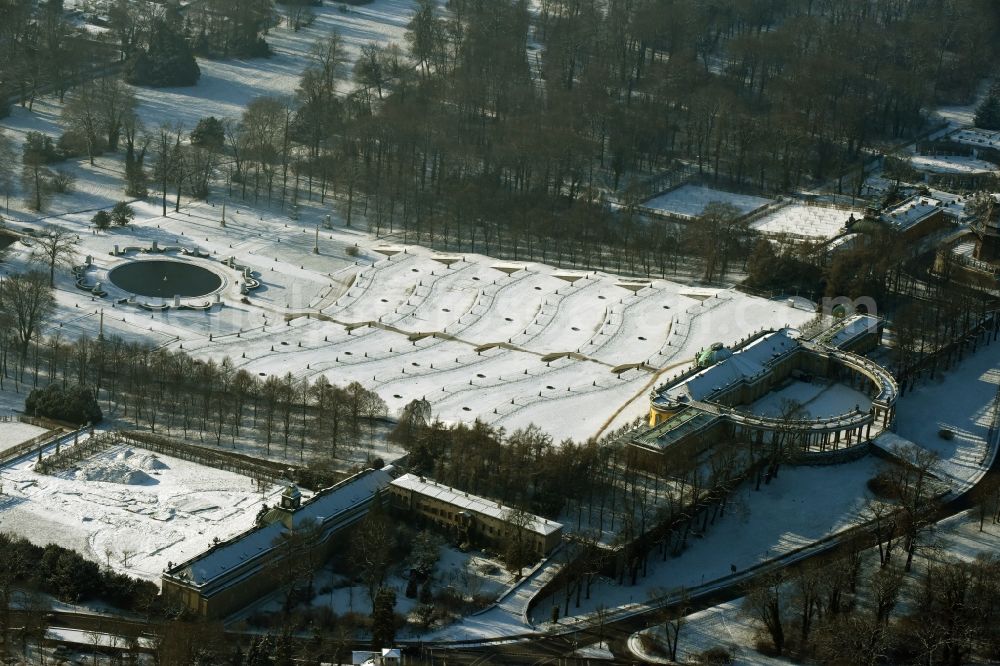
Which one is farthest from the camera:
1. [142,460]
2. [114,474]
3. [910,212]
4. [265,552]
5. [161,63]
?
[161,63]

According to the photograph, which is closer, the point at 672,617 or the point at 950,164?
the point at 672,617

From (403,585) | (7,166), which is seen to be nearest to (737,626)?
(403,585)

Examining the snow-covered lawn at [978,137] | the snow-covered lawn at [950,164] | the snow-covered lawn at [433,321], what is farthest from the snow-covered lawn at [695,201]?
the snow-covered lawn at [978,137]

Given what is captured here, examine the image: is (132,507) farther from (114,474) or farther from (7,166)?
(7,166)

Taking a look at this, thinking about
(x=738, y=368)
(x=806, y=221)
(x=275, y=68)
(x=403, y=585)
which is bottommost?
(x=403, y=585)

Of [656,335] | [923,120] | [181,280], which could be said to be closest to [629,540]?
[656,335]

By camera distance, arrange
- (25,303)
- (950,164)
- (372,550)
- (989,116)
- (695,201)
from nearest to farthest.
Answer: (372,550)
(25,303)
(695,201)
(950,164)
(989,116)

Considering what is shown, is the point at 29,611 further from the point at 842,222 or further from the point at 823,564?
the point at 842,222
